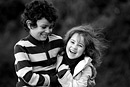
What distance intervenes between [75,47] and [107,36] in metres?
4.43

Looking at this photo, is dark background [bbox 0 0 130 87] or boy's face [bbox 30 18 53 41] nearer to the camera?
boy's face [bbox 30 18 53 41]

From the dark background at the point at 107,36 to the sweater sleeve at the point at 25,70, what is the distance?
418cm

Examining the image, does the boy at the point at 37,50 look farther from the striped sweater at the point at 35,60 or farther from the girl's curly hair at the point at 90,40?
the girl's curly hair at the point at 90,40

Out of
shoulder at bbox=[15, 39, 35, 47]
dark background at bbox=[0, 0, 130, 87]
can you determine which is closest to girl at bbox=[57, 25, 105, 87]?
shoulder at bbox=[15, 39, 35, 47]

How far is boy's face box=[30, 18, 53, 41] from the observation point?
3092 mm

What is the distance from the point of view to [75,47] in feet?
10.4

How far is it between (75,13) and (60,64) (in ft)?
13.2

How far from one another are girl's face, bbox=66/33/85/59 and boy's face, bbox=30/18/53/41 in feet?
0.79

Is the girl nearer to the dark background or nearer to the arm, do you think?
the arm

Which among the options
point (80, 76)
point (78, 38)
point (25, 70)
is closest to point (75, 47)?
point (78, 38)

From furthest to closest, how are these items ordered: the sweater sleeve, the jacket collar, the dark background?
1. the dark background
2. the jacket collar
3. the sweater sleeve

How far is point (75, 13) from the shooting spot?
7.18 meters

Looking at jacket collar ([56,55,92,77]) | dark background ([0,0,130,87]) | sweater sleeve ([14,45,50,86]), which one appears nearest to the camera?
sweater sleeve ([14,45,50,86])

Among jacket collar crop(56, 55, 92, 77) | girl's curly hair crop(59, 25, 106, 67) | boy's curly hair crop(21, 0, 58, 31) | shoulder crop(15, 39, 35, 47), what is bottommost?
jacket collar crop(56, 55, 92, 77)
